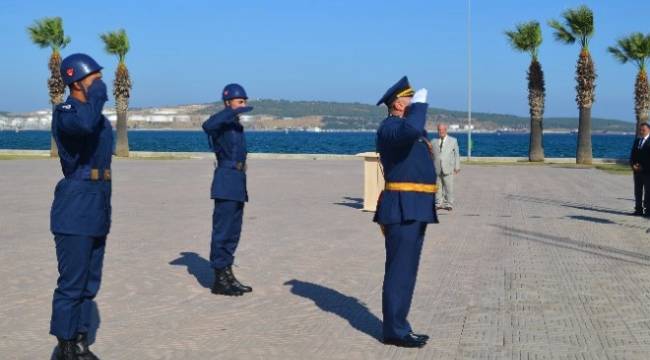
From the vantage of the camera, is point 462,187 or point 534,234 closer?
point 534,234

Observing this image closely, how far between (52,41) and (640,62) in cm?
2864

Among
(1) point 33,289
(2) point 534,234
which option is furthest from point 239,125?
(2) point 534,234

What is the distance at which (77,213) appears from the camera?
5598 millimetres

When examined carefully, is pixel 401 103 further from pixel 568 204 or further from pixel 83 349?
pixel 568 204

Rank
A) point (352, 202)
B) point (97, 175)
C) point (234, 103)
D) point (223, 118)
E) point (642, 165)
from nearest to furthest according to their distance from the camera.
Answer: point (97, 175), point (223, 118), point (234, 103), point (642, 165), point (352, 202)

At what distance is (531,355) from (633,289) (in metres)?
2.84

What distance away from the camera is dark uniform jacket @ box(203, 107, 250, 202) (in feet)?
27.1

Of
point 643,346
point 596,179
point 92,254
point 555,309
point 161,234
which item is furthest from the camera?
point 596,179

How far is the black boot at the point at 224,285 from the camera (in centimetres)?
823

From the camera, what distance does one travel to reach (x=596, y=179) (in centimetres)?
2797

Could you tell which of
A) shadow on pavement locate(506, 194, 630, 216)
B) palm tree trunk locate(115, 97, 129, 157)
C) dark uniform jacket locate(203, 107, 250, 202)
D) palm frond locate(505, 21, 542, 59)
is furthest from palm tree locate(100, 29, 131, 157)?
dark uniform jacket locate(203, 107, 250, 202)

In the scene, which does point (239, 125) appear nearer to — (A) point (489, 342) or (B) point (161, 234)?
(A) point (489, 342)

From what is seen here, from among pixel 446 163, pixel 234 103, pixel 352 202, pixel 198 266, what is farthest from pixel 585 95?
pixel 234 103

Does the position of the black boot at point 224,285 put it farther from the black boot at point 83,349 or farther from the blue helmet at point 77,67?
the blue helmet at point 77,67
